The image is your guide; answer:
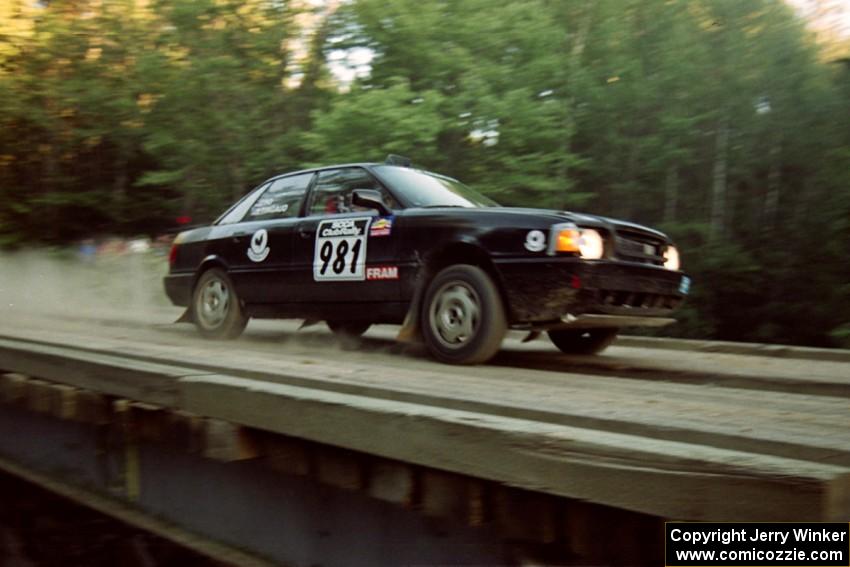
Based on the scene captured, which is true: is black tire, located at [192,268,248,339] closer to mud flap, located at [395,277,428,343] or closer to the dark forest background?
mud flap, located at [395,277,428,343]

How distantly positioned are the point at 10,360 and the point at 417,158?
27.6 feet

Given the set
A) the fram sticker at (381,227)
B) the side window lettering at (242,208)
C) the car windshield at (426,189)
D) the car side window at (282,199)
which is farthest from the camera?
the side window lettering at (242,208)

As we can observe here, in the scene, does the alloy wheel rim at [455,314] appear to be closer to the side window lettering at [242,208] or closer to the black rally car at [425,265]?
the black rally car at [425,265]

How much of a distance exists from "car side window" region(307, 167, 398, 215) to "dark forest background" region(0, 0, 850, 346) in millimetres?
5513

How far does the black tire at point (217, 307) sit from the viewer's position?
7.18 metres

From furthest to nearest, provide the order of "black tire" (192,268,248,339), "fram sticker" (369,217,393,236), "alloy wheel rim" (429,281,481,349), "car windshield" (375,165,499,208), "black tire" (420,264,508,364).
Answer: "black tire" (192,268,248,339), "car windshield" (375,165,499,208), "fram sticker" (369,217,393,236), "alloy wheel rim" (429,281,481,349), "black tire" (420,264,508,364)

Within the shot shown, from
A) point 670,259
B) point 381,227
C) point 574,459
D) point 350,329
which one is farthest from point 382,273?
point 574,459

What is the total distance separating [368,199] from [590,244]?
66.5 inches

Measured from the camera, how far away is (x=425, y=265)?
5.59 m

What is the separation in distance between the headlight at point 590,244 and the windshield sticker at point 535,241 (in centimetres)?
23

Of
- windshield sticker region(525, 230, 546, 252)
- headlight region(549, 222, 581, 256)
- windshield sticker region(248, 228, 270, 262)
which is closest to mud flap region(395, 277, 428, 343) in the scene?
windshield sticker region(525, 230, 546, 252)

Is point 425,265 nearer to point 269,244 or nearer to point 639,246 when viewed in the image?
point 639,246

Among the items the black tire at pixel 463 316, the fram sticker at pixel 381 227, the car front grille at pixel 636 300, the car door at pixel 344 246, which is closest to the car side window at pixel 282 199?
the car door at pixel 344 246

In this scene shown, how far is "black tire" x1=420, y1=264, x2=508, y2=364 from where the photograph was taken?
5.12 m
